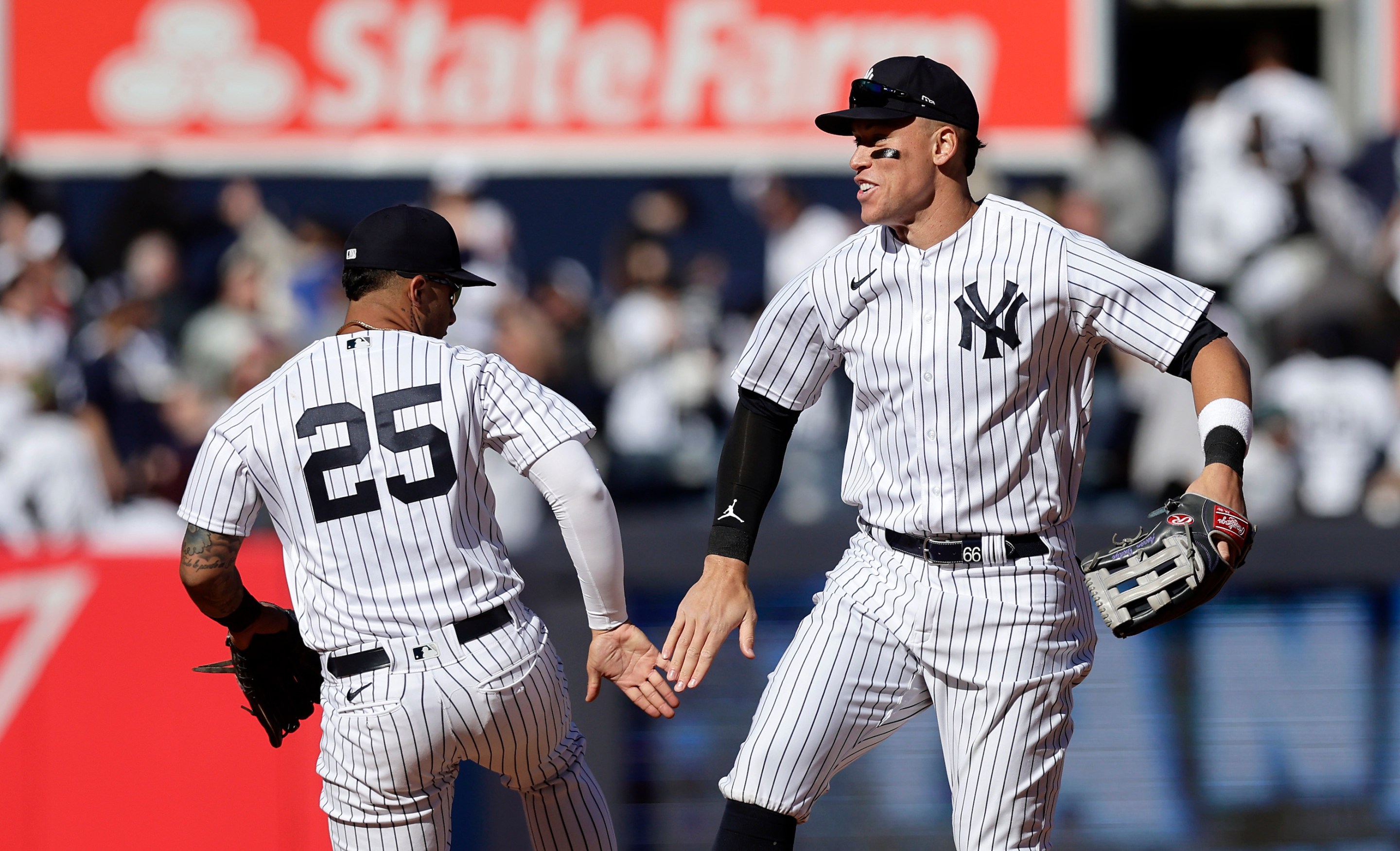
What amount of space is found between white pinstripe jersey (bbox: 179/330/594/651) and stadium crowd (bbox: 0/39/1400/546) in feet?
12.2

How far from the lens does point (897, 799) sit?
4.77m

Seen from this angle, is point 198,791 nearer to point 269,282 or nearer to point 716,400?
point 716,400

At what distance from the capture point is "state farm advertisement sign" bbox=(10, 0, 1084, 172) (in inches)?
423

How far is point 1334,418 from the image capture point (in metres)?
7.68

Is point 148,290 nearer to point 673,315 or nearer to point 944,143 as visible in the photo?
point 673,315

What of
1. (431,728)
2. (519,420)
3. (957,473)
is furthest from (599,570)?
(957,473)

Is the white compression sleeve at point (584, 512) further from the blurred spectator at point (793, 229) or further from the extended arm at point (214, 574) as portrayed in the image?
the blurred spectator at point (793, 229)

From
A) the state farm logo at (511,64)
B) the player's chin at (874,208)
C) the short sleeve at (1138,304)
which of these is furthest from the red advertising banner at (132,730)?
the state farm logo at (511,64)

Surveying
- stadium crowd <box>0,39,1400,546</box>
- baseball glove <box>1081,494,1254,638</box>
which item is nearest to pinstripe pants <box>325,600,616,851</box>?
baseball glove <box>1081,494,1254,638</box>

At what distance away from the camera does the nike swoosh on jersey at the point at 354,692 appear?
348 cm

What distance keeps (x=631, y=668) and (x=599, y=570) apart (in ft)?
0.93

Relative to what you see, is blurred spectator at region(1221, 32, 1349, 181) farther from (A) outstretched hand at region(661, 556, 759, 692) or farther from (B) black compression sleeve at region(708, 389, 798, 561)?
(A) outstretched hand at region(661, 556, 759, 692)

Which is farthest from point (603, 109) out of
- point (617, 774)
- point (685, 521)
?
point (617, 774)

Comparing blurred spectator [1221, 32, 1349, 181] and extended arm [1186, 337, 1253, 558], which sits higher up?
blurred spectator [1221, 32, 1349, 181]
